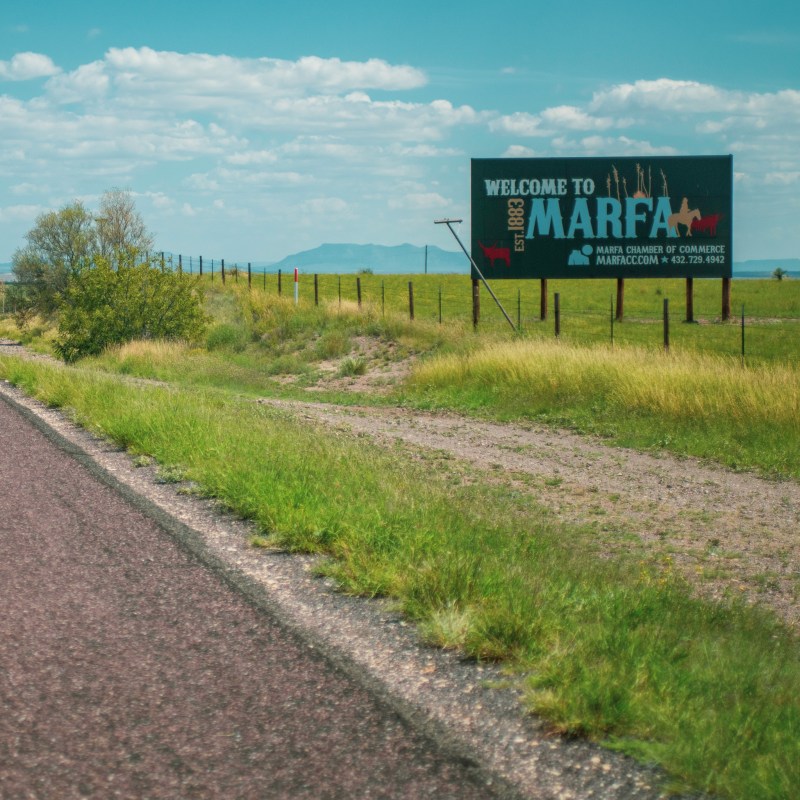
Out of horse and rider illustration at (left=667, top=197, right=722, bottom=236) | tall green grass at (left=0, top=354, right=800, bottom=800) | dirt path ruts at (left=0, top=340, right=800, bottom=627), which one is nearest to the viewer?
tall green grass at (left=0, top=354, right=800, bottom=800)

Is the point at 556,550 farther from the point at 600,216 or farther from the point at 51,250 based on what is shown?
the point at 51,250

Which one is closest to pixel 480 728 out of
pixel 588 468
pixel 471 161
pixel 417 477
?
pixel 417 477

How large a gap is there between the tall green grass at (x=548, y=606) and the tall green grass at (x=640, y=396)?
4.28m

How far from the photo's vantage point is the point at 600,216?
Answer: 29.7 meters

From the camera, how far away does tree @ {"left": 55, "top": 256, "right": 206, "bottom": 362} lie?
27984 mm

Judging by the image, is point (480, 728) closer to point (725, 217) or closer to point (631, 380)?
point (631, 380)

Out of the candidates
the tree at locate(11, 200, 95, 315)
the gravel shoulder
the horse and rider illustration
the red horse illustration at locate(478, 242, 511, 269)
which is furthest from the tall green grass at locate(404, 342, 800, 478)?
the tree at locate(11, 200, 95, 315)

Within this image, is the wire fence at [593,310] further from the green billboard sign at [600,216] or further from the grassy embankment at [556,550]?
the grassy embankment at [556,550]

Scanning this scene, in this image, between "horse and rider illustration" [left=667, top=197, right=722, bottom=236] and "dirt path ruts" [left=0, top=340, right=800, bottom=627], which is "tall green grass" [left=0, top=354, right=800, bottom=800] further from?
"horse and rider illustration" [left=667, top=197, right=722, bottom=236]

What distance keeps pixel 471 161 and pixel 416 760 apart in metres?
26.3

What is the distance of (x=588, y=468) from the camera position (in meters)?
11.8

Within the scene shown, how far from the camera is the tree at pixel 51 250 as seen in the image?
156 ft

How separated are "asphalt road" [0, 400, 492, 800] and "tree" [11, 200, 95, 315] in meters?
43.6

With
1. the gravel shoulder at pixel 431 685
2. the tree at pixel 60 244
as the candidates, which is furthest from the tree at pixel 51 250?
the gravel shoulder at pixel 431 685
